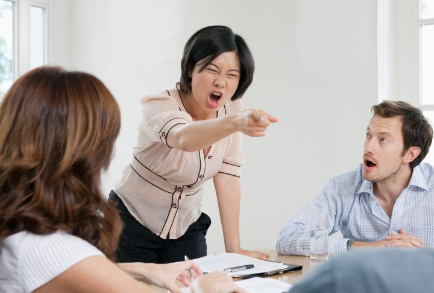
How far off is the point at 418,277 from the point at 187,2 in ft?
12.1

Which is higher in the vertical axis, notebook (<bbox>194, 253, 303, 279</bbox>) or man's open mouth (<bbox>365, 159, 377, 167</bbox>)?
man's open mouth (<bbox>365, 159, 377, 167</bbox>)

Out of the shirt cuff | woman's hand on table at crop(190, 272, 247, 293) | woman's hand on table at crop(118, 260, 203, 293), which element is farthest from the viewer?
the shirt cuff

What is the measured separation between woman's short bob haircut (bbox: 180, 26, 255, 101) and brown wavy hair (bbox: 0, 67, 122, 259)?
1.16m

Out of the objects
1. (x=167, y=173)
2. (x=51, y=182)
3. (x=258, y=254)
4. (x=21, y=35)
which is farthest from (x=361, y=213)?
(x=21, y=35)

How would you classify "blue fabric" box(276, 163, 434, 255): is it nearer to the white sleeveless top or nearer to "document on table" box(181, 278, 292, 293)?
"document on table" box(181, 278, 292, 293)

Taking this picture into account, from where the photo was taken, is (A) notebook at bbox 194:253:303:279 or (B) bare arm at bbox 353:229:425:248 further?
(B) bare arm at bbox 353:229:425:248

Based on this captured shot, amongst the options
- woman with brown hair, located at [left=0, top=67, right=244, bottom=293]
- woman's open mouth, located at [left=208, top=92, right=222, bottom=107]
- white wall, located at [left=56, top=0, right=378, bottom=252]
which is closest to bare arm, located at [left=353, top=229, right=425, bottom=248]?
woman's open mouth, located at [left=208, top=92, right=222, bottom=107]

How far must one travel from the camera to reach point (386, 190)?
2.57m

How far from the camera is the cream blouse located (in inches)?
92.0

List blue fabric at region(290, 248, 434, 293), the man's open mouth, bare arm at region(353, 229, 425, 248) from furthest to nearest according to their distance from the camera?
the man's open mouth → bare arm at region(353, 229, 425, 248) → blue fabric at region(290, 248, 434, 293)

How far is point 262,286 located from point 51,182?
2.66 feet

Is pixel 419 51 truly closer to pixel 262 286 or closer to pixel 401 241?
pixel 401 241

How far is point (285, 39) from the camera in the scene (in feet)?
13.1

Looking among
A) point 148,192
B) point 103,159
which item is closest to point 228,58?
point 148,192
